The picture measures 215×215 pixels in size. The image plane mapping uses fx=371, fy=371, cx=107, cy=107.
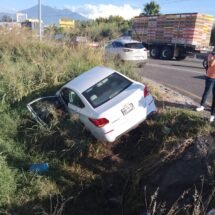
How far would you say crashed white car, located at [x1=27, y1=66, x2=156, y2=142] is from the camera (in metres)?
7.41

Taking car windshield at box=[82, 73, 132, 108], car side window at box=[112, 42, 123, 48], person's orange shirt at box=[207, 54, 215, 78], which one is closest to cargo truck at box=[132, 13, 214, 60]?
car side window at box=[112, 42, 123, 48]

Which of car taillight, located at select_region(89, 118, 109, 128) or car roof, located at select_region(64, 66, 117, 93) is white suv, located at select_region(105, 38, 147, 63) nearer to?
car roof, located at select_region(64, 66, 117, 93)

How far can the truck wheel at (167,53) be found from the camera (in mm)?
24766

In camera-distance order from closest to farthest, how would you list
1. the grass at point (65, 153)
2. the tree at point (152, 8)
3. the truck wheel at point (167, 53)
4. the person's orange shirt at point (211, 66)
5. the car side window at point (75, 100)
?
the grass at point (65, 153)
the car side window at point (75, 100)
the person's orange shirt at point (211, 66)
the truck wheel at point (167, 53)
the tree at point (152, 8)

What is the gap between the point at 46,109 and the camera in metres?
8.71

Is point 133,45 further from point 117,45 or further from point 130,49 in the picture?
point 117,45

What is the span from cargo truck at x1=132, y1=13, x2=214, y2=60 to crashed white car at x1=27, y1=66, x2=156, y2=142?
622 inches

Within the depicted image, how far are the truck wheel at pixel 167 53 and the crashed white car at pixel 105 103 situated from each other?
16.6 m

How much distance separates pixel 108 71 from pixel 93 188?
9.46 ft

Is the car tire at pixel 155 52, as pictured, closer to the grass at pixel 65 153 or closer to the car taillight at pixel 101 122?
the grass at pixel 65 153

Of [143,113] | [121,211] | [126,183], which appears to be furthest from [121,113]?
[121,211]

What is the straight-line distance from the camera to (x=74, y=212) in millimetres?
6562

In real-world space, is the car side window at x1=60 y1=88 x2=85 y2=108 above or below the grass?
above

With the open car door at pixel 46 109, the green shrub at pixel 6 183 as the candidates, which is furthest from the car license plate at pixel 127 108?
the green shrub at pixel 6 183
